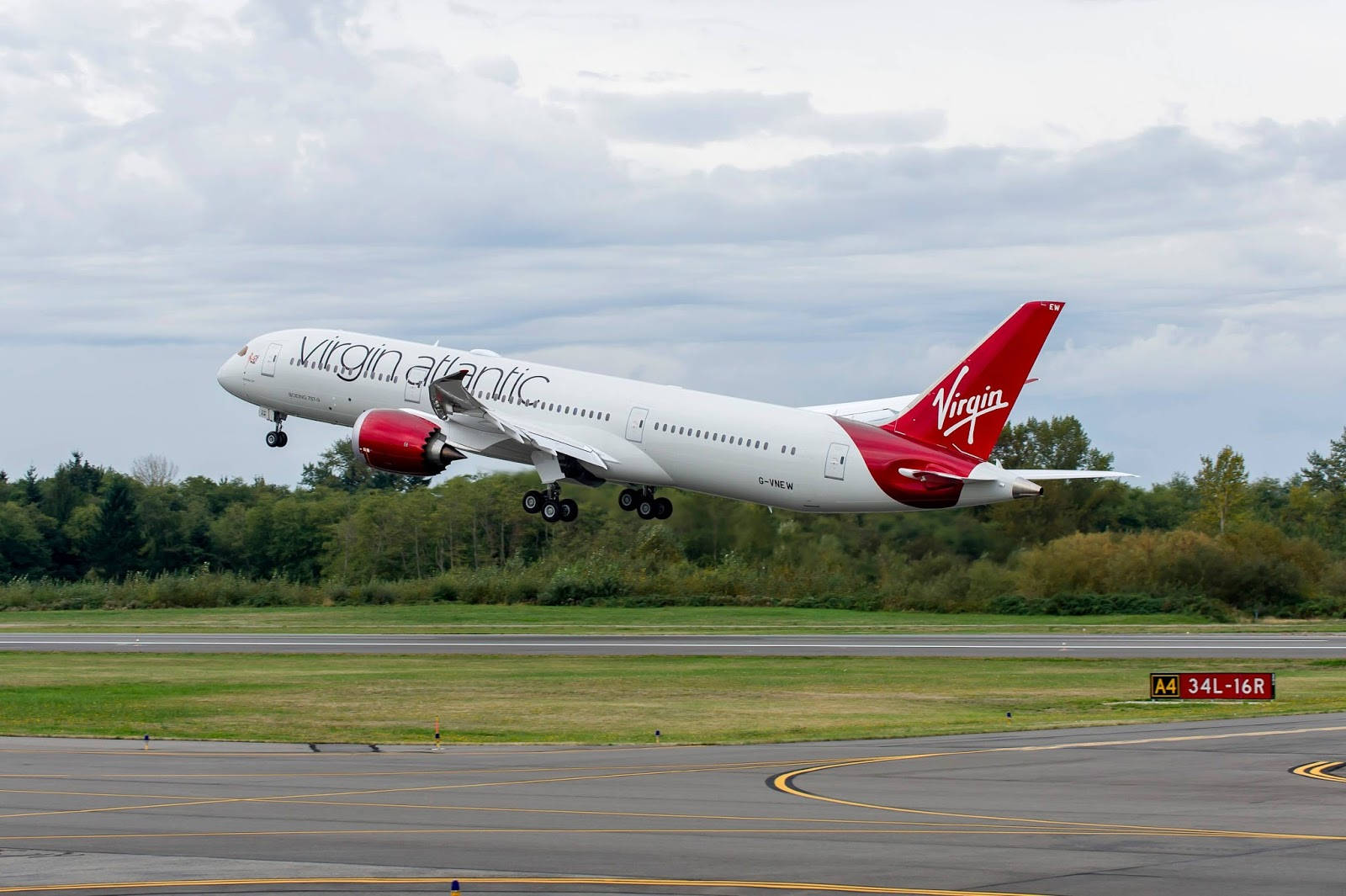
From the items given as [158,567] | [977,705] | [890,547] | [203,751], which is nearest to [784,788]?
[203,751]

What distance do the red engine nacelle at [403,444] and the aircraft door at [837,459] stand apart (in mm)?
13091

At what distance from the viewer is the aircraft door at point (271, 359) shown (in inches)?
2466

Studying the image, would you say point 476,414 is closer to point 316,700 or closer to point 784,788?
point 316,700

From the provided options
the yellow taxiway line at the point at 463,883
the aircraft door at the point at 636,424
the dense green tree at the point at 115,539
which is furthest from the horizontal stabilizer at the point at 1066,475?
the dense green tree at the point at 115,539

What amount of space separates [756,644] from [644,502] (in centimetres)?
649

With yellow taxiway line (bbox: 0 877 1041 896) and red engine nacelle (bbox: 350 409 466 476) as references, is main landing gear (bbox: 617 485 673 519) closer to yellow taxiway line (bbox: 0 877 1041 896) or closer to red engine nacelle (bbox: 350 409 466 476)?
red engine nacelle (bbox: 350 409 466 476)

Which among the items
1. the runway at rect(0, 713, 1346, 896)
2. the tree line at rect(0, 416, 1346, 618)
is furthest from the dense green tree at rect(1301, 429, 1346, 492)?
the runway at rect(0, 713, 1346, 896)

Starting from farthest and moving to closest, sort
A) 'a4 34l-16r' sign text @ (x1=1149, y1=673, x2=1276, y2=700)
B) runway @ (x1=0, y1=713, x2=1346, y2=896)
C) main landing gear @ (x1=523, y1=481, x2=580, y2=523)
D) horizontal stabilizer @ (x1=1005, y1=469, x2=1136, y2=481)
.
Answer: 1. main landing gear @ (x1=523, y1=481, x2=580, y2=523)
2. horizontal stabilizer @ (x1=1005, y1=469, x2=1136, y2=481)
3. 'a4 34l-16r' sign text @ (x1=1149, y1=673, x2=1276, y2=700)
4. runway @ (x1=0, y1=713, x2=1346, y2=896)

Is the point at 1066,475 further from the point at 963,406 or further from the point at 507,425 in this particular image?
the point at 507,425

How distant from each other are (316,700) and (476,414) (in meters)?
16.6

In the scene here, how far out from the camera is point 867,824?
21.6m

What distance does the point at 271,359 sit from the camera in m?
62.8

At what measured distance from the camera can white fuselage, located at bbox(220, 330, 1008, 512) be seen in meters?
53.4

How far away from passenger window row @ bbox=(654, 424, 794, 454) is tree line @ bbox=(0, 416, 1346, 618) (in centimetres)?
Result: 659
